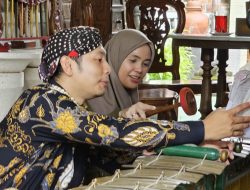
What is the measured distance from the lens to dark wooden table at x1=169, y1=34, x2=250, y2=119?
14.6ft

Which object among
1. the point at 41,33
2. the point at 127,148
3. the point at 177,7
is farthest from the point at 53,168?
the point at 177,7

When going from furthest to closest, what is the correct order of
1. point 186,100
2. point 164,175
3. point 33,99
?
point 186,100
point 33,99
point 164,175

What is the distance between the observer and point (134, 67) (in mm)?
3180

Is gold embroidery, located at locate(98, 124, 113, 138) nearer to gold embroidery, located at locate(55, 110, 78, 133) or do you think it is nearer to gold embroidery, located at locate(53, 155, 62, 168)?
gold embroidery, located at locate(55, 110, 78, 133)

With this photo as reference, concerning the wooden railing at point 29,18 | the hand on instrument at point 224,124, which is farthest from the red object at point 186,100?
the wooden railing at point 29,18

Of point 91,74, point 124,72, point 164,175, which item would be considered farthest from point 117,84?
point 164,175

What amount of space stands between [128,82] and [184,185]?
4.76ft

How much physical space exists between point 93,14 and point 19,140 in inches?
98.8

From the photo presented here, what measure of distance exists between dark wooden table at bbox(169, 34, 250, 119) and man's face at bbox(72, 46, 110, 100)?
91.0 inches

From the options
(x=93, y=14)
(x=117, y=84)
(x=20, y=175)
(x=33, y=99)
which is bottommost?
(x=20, y=175)

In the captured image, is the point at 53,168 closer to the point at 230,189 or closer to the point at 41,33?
→ the point at 230,189

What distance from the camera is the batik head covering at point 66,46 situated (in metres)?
2.21

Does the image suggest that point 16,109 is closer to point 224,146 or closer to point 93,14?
point 224,146

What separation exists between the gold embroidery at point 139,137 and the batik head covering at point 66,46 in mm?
330
